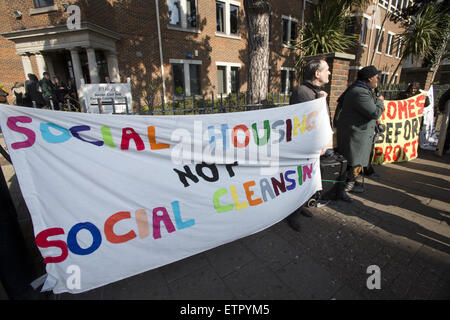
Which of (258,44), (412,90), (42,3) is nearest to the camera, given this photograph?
(258,44)

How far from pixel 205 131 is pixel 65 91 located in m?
10.6

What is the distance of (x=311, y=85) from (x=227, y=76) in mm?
12552

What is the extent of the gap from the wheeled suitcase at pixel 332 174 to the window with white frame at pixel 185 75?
1115 cm

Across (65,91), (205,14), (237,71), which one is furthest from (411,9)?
(65,91)

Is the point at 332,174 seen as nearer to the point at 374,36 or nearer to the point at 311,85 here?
the point at 311,85

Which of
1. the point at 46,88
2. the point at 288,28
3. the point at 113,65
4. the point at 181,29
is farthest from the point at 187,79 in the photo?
the point at 288,28

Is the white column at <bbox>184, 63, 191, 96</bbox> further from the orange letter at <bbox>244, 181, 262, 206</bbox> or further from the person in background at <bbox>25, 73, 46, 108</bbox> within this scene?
the orange letter at <bbox>244, 181, 262, 206</bbox>

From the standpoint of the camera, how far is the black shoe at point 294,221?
2.74m

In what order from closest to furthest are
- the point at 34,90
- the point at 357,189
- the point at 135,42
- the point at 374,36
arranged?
the point at 357,189 < the point at 34,90 < the point at 135,42 < the point at 374,36

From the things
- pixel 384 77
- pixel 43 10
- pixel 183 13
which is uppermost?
pixel 183 13

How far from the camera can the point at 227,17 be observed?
1362cm

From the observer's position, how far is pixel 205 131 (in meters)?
2.08

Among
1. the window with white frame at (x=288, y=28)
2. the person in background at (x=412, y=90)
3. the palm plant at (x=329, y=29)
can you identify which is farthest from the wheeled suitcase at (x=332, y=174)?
the window with white frame at (x=288, y=28)

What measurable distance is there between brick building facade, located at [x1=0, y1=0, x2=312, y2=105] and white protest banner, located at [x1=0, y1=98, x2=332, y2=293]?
411 inches
